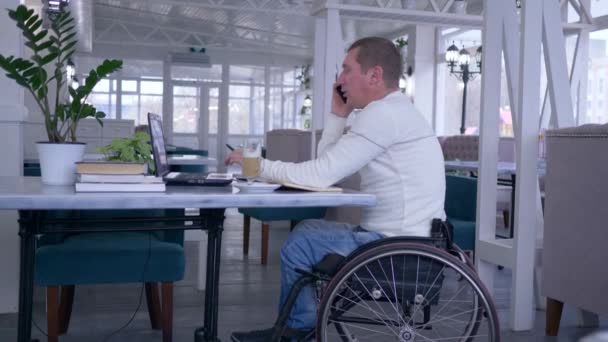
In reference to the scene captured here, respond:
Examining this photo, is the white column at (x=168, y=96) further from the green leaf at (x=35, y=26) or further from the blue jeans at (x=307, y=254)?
the blue jeans at (x=307, y=254)

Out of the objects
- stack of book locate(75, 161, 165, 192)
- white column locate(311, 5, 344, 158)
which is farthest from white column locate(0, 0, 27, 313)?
white column locate(311, 5, 344, 158)

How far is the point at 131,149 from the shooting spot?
2156 millimetres

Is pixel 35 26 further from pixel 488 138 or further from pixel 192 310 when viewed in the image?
pixel 488 138

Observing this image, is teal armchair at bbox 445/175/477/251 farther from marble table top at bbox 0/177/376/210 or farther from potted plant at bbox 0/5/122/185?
potted plant at bbox 0/5/122/185

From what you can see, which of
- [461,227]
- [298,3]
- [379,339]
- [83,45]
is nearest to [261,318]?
[379,339]

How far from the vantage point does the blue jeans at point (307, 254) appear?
200 centimetres

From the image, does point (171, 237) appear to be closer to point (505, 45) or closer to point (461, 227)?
point (461, 227)

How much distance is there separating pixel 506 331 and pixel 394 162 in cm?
142

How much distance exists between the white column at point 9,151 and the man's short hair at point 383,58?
70.3 inches

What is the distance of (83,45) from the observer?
563 inches

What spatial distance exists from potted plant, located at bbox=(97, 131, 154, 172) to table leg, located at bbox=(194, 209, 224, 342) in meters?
0.27

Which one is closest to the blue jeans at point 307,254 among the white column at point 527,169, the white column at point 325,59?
the white column at point 527,169

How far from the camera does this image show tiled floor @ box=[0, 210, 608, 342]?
9.60 feet

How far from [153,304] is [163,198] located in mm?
1327
